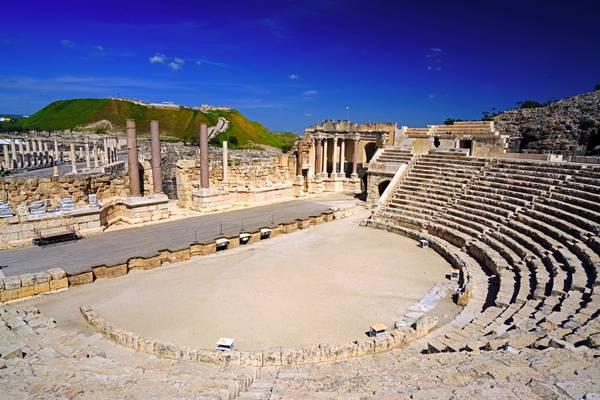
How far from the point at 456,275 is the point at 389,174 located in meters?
11.0

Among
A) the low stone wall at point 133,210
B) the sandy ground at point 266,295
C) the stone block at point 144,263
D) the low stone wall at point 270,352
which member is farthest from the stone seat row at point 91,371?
the low stone wall at point 133,210

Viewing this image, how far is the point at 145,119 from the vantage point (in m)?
85.7

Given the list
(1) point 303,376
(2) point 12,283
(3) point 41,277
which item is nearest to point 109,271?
(3) point 41,277

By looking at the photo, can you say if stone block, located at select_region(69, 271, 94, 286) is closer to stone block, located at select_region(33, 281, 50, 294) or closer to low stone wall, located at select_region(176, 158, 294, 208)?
stone block, located at select_region(33, 281, 50, 294)

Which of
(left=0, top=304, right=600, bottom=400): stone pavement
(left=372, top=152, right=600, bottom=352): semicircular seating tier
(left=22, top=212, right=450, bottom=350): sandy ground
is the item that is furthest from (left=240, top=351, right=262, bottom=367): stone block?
(left=372, top=152, right=600, bottom=352): semicircular seating tier

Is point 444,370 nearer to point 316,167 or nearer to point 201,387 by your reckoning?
point 201,387

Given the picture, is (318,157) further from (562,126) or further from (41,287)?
(41,287)

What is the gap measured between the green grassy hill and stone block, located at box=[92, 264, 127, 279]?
6336 centimetres

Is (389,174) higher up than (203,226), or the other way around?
(389,174)

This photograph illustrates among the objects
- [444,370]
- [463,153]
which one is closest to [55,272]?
[444,370]

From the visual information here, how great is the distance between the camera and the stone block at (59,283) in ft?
32.9

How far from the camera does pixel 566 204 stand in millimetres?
13203

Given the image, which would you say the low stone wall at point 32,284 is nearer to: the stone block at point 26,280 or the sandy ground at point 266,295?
the stone block at point 26,280

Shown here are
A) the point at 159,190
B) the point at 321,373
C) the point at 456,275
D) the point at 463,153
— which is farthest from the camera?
the point at 463,153
